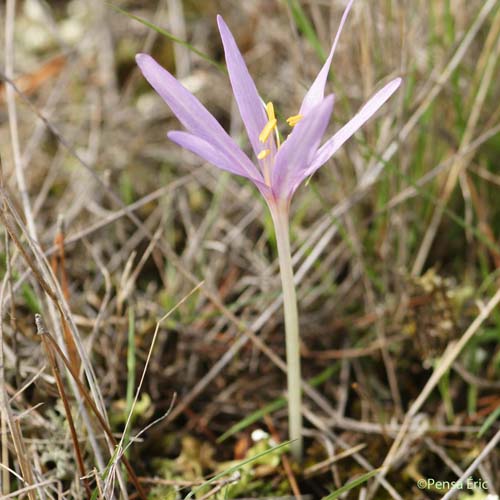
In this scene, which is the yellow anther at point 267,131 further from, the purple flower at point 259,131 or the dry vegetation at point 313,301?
the dry vegetation at point 313,301

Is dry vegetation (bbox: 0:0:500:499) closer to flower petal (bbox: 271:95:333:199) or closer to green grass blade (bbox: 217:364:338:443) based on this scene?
green grass blade (bbox: 217:364:338:443)

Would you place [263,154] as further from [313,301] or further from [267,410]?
[313,301]

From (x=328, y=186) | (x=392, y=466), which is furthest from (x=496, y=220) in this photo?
(x=392, y=466)

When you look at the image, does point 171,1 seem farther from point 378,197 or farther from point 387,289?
point 387,289

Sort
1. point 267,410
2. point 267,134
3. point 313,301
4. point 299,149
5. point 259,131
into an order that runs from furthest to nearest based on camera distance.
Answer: point 313,301, point 267,410, point 259,131, point 267,134, point 299,149

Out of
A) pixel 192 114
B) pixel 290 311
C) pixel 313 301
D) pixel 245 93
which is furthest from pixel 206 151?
pixel 313 301

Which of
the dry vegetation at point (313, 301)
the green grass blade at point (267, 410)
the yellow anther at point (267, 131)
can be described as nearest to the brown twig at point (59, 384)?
the dry vegetation at point (313, 301)

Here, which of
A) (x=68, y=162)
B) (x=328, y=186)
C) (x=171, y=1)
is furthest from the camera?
(x=171, y=1)
